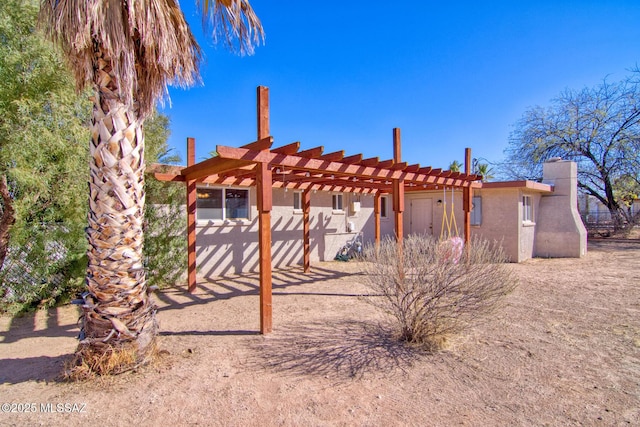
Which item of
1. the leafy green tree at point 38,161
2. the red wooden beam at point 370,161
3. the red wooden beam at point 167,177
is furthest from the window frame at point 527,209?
the leafy green tree at point 38,161

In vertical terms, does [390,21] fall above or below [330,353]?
above

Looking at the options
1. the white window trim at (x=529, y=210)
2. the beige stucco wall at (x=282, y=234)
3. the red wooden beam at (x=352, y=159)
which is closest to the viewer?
the red wooden beam at (x=352, y=159)

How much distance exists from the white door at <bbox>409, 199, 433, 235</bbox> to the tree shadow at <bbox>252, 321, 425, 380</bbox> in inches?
389

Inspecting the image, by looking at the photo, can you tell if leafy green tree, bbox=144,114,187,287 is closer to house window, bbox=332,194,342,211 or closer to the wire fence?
the wire fence

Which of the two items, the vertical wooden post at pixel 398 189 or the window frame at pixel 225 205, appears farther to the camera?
the window frame at pixel 225 205

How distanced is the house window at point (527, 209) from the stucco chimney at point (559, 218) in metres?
0.74

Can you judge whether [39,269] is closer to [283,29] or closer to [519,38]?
[283,29]

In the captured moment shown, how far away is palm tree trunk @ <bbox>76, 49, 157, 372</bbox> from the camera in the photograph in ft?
12.2

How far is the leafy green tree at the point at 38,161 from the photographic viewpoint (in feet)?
16.0

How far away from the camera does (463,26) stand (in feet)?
33.0

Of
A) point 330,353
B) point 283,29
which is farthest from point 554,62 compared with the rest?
point 330,353

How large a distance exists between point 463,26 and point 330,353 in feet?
33.8

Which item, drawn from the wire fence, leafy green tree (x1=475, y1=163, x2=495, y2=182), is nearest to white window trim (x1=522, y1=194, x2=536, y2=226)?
the wire fence

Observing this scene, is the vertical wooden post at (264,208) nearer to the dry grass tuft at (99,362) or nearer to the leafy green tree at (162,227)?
the dry grass tuft at (99,362)
